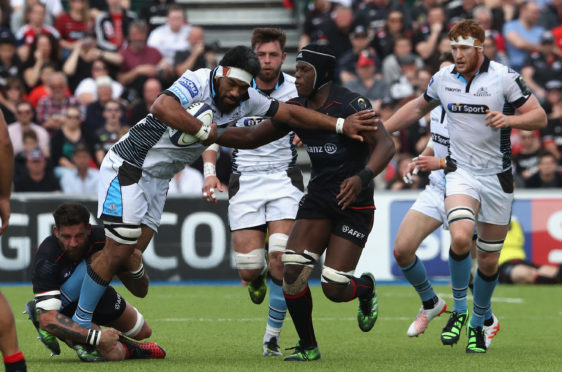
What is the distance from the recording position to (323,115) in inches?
312

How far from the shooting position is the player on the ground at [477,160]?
870 centimetres

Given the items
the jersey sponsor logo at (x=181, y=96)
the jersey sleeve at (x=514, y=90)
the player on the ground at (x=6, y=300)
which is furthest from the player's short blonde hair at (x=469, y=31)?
the player on the ground at (x=6, y=300)

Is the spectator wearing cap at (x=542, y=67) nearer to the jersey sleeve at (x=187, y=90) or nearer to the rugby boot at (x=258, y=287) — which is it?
the rugby boot at (x=258, y=287)

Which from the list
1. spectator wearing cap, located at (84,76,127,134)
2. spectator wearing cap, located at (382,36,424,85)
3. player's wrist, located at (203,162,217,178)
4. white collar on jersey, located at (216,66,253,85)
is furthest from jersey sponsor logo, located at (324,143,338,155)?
spectator wearing cap, located at (382,36,424,85)

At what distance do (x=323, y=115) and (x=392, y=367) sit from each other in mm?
1891

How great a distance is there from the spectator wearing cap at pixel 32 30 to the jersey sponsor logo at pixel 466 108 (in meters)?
11.4

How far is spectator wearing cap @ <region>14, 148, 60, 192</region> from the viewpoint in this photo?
16031 millimetres

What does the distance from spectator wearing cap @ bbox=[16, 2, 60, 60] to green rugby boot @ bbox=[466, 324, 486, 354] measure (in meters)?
12.0

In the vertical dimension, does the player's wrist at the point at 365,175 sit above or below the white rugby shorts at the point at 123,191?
above

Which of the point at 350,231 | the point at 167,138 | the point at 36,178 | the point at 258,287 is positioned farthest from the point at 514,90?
the point at 36,178

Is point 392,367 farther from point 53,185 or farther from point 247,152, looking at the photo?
point 53,185

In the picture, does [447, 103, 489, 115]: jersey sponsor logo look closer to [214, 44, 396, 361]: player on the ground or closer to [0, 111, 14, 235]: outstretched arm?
[214, 44, 396, 361]: player on the ground

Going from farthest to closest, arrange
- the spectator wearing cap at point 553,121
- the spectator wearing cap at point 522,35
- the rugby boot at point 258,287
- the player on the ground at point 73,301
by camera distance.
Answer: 1. the spectator wearing cap at point 522,35
2. the spectator wearing cap at point 553,121
3. the rugby boot at point 258,287
4. the player on the ground at point 73,301

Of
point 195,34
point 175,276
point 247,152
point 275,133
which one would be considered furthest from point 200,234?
point 275,133
